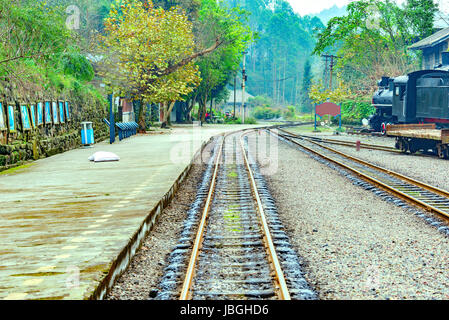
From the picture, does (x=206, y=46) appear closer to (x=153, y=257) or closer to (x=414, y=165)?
(x=414, y=165)

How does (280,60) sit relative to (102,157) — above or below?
above

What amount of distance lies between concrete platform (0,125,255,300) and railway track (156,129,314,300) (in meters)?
0.87

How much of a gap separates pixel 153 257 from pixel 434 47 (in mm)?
45033

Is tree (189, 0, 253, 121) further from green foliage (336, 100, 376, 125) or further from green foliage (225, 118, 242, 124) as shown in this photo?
green foliage (336, 100, 376, 125)

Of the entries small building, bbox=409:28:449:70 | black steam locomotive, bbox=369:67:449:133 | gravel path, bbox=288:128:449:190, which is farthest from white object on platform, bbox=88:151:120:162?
small building, bbox=409:28:449:70

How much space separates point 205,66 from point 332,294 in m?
53.1

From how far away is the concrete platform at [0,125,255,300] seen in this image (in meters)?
5.42

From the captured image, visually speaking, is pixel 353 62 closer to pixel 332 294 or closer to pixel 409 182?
pixel 409 182

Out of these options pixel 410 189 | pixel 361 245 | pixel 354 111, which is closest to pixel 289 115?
pixel 354 111

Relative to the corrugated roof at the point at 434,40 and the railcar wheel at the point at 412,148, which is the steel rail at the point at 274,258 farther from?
the corrugated roof at the point at 434,40

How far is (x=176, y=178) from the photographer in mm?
13227

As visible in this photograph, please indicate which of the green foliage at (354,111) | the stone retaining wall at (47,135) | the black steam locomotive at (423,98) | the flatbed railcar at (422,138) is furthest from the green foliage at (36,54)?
the green foliage at (354,111)

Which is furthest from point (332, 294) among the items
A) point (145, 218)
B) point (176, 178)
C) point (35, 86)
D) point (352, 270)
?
point (35, 86)

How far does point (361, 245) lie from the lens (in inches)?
303
